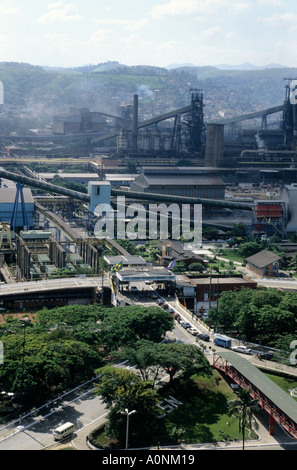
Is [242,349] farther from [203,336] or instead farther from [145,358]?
[145,358]

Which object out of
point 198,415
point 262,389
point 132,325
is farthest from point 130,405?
point 132,325

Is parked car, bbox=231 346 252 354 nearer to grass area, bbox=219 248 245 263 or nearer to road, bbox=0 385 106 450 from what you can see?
road, bbox=0 385 106 450

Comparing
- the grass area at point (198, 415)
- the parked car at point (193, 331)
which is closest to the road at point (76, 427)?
the grass area at point (198, 415)

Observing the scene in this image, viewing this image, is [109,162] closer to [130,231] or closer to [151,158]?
[151,158]

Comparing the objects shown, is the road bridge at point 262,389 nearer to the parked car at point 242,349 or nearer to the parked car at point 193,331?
the parked car at point 242,349

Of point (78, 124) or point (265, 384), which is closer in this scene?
point (265, 384)
